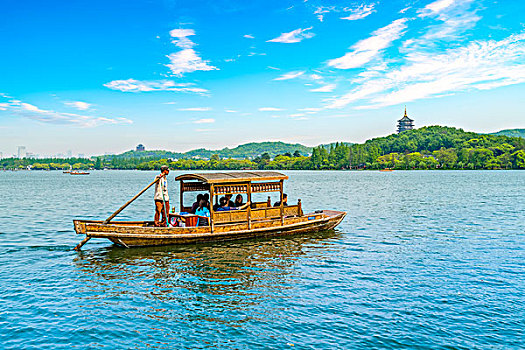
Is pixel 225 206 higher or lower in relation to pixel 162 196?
lower

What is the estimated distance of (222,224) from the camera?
73.2 ft

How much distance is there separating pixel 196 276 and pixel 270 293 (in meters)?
3.61

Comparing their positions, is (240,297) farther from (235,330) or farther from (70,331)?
(70,331)

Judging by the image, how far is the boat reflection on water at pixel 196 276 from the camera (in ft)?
42.5

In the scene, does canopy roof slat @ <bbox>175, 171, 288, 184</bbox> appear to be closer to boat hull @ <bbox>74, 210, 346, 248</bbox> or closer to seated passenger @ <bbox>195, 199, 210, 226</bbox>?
seated passenger @ <bbox>195, 199, 210, 226</bbox>

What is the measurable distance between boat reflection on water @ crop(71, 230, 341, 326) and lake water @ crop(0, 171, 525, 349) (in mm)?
60

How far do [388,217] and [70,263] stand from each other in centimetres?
2673

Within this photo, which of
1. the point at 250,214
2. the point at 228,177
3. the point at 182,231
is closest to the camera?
the point at 182,231

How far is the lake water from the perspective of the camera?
10680 mm

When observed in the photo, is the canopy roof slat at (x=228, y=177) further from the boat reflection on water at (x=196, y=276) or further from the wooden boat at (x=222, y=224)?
the boat reflection on water at (x=196, y=276)

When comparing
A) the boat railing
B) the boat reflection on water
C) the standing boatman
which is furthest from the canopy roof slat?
the boat reflection on water

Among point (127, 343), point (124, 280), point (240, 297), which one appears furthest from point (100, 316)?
point (240, 297)

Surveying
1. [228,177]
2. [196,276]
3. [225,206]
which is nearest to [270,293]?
[196,276]

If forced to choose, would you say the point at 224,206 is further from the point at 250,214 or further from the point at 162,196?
the point at 162,196
